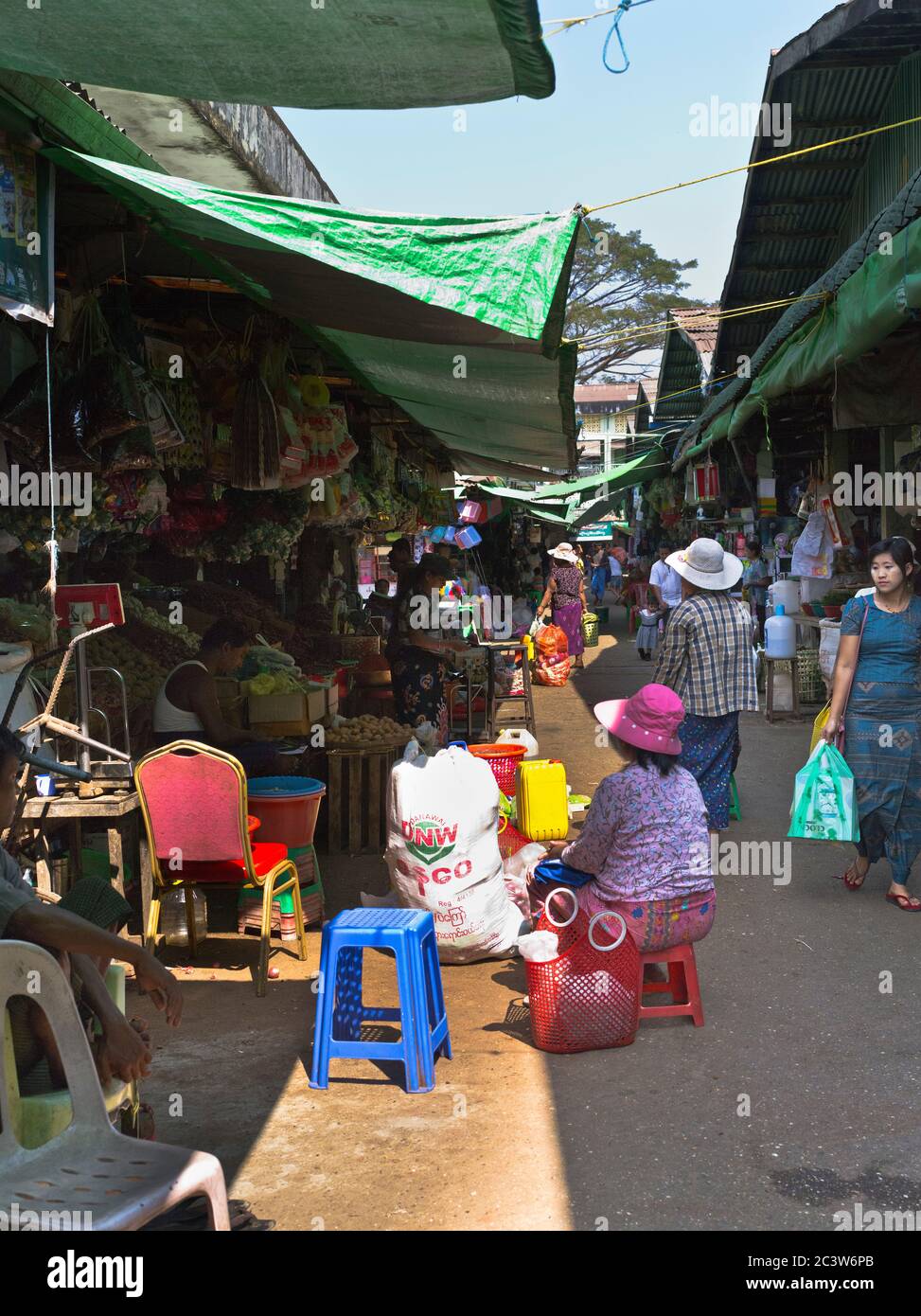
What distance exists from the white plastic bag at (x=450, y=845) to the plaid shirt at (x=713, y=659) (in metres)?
1.80

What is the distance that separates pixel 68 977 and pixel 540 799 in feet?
15.2

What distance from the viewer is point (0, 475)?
16.3ft

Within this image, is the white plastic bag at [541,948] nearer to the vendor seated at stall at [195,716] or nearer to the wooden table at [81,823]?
the wooden table at [81,823]

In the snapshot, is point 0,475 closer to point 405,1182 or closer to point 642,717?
point 642,717

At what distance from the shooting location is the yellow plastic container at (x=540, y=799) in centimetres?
732

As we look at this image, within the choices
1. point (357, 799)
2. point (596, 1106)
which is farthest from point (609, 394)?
point (596, 1106)

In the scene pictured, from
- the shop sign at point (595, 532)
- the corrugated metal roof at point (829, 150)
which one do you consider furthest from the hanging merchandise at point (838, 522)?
the shop sign at point (595, 532)

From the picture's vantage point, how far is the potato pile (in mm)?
7539

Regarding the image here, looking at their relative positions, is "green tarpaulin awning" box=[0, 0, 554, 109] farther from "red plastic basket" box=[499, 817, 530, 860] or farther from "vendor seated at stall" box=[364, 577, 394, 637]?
"vendor seated at stall" box=[364, 577, 394, 637]

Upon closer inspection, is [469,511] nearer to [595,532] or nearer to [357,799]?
[357,799]

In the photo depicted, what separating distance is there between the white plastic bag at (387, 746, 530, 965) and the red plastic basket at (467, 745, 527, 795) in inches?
86.2

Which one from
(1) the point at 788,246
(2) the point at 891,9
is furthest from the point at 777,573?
(2) the point at 891,9

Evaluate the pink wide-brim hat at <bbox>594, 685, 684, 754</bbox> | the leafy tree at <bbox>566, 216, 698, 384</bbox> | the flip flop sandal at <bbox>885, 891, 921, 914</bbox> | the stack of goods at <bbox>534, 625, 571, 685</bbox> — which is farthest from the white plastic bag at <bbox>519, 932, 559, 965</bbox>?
the leafy tree at <bbox>566, 216, 698, 384</bbox>

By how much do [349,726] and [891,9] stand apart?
6.92 m
